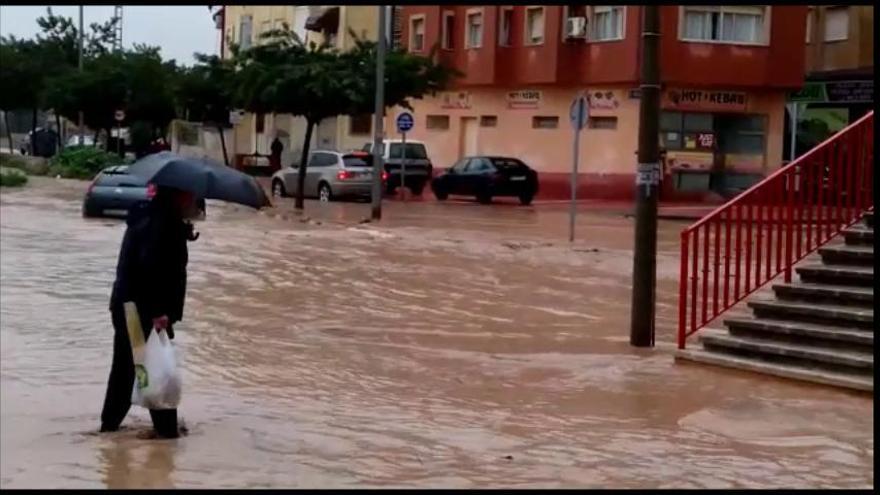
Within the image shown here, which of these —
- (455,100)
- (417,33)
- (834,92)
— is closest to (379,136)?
(455,100)

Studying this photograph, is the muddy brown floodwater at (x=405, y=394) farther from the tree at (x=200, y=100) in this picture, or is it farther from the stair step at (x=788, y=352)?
the tree at (x=200, y=100)

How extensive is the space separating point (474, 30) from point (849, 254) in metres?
39.5

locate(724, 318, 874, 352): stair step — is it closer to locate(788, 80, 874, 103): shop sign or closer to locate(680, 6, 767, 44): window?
locate(680, 6, 767, 44): window

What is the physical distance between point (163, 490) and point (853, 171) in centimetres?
699

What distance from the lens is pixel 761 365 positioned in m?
11.3

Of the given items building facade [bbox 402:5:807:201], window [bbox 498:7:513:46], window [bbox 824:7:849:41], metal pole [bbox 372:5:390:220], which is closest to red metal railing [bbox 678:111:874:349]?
metal pole [bbox 372:5:390:220]

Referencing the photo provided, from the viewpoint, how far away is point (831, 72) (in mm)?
47188

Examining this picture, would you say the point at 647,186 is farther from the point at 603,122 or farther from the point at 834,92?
the point at 834,92

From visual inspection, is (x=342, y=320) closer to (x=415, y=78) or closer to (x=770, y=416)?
(x=770, y=416)

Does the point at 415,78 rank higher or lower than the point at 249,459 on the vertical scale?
higher

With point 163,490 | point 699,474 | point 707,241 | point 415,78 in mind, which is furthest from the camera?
point 415,78

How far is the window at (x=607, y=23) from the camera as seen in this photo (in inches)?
1738

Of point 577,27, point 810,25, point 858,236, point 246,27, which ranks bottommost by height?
point 858,236

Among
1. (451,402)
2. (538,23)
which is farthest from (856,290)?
(538,23)
